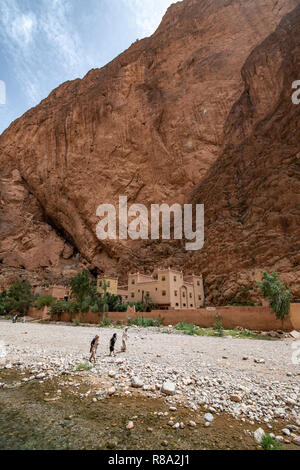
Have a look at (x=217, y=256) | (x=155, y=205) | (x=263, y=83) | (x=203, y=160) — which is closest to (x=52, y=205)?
(x=155, y=205)

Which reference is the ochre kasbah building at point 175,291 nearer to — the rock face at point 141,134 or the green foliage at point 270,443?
the rock face at point 141,134

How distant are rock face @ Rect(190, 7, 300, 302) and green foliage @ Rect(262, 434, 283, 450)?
22.0m

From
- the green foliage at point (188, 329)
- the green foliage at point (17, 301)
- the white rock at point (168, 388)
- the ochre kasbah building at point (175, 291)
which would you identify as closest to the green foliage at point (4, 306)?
Result: the green foliage at point (17, 301)

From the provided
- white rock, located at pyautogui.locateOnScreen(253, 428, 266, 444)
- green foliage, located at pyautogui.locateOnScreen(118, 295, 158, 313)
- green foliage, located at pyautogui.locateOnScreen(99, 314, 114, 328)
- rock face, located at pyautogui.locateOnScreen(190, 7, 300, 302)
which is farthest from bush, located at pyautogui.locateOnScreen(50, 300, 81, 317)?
white rock, located at pyautogui.locateOnScreen(253, 428, 266, 444)

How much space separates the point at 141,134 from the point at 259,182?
24880 mm

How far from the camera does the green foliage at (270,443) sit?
165 inches

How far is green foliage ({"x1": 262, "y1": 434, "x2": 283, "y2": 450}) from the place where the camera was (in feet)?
13.7

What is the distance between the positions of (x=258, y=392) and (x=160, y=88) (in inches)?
2227

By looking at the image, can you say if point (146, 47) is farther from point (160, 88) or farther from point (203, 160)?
point (203, 160)

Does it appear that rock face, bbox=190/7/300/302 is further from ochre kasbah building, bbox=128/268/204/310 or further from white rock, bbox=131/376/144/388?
white rock, bbox=131/376/144/388

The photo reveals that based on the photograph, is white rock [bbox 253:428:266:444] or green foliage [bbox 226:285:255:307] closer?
white rock [bbox 253:428:266:444]

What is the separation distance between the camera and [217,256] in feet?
108

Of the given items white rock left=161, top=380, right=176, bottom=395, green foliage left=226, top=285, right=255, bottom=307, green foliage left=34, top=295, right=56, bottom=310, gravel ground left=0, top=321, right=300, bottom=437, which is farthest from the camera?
green foliage left=34, top=295, right=56, bottom=310

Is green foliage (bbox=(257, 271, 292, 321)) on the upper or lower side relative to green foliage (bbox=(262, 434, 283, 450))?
upper
